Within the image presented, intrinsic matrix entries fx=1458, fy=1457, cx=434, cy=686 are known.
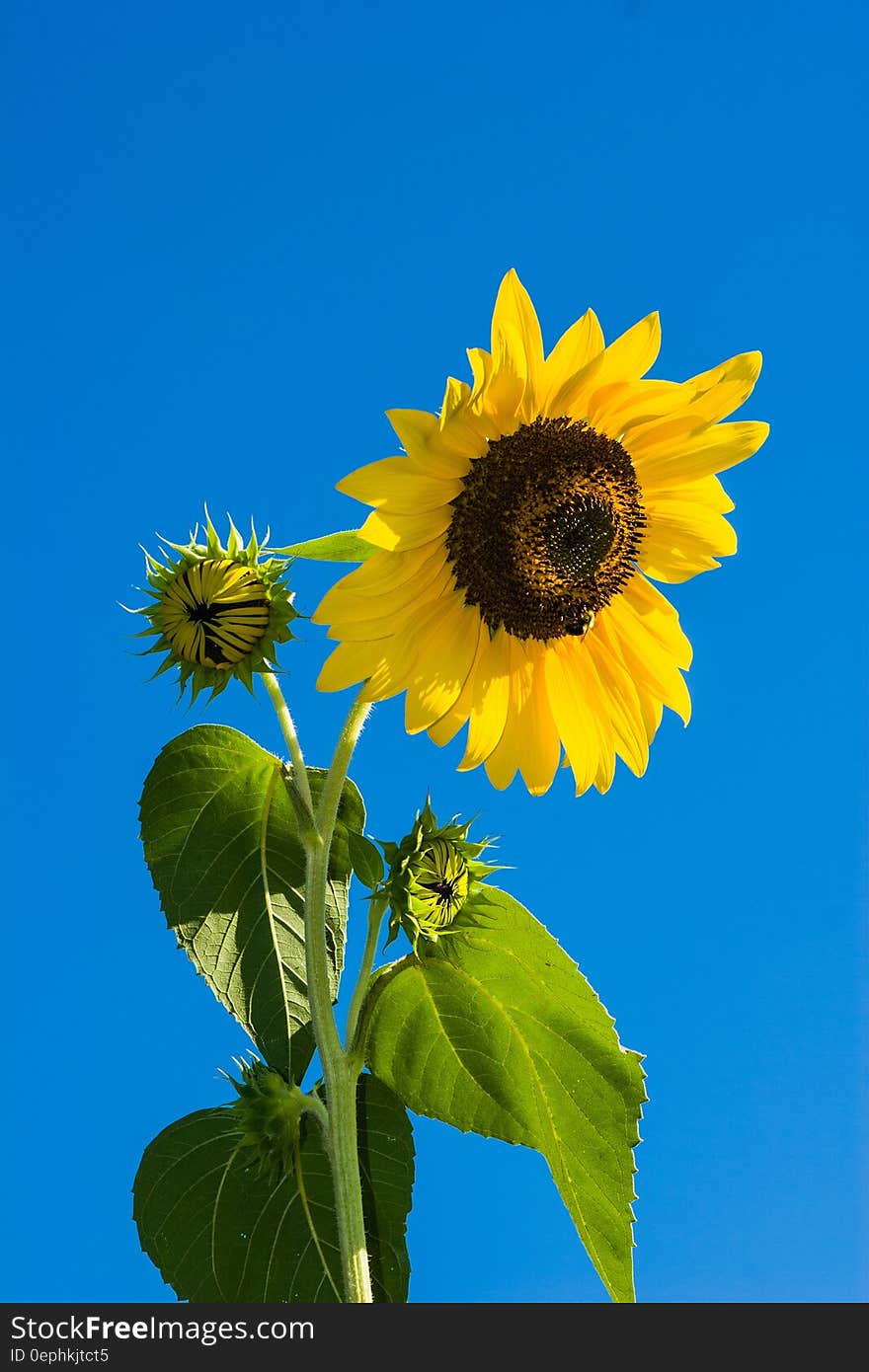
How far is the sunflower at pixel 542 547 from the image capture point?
231 centimetres

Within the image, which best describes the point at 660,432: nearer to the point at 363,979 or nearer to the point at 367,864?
the point at 367,864

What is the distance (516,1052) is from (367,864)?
0.48 m

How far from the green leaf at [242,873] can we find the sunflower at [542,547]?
0.33 meters

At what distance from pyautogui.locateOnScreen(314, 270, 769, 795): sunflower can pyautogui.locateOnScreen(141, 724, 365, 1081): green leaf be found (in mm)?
331

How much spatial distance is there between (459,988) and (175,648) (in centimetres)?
85

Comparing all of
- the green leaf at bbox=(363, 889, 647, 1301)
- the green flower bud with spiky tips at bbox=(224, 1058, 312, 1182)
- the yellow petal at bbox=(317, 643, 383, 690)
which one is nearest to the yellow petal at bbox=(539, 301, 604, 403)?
the yellow petal at bbox=(317, 643, 383, 690)

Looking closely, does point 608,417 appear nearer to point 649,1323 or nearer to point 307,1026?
point 307,1026

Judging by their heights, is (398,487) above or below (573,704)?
above

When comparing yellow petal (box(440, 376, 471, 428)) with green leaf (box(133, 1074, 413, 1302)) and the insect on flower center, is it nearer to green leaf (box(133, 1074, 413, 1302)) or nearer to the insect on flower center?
the insect on flower center

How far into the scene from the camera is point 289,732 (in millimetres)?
2553

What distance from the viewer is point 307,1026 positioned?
260cm

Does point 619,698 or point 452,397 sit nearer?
point 452,397

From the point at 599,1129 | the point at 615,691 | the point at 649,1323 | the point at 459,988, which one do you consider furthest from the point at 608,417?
the point at 649,1323

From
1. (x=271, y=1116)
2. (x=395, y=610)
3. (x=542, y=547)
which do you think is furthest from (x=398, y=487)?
(x=271, y=1116)
